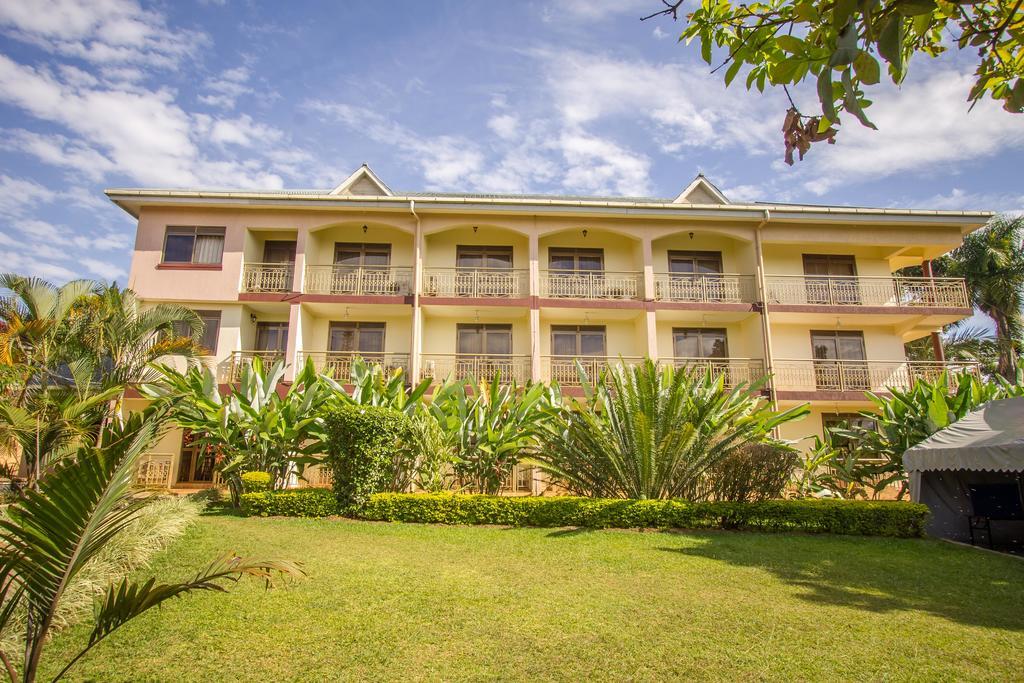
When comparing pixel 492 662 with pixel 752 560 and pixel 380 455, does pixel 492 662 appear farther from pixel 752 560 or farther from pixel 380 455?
pixel 380 455

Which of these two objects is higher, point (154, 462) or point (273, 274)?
point (273, 274)

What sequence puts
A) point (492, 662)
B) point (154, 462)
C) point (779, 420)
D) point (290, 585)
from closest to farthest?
1. point (492, 662)
2. point (290, 585)
3. point (779, 420)
4. point (154, 462)

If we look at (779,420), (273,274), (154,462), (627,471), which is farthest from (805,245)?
(154,462)

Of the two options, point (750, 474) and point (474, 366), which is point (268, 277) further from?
point (750, 474)

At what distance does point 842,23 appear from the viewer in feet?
7.68

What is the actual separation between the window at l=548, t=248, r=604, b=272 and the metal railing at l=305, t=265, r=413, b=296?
4715 millimetres

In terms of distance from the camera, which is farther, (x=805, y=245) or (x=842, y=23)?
(x=805, y=245)

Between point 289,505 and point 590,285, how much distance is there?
1124 cm

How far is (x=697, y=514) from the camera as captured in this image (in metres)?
9.88

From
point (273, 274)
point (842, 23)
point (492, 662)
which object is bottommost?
point (492, 662)

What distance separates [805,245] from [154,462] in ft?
67.4

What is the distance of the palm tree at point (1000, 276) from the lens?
2589 centimetres

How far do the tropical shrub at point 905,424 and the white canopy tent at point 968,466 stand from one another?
42.9 inches

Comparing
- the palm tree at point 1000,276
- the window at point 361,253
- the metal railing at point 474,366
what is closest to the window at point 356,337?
the metal railing at point 474,366
